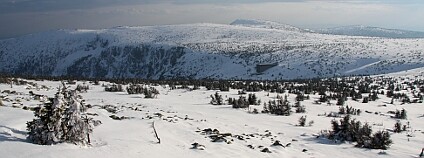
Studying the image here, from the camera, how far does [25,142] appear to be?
1095 centimetres

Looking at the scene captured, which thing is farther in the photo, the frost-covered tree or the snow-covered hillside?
the snow-covered hillside

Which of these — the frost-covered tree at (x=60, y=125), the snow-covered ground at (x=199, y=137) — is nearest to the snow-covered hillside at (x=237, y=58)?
the snow-covered ground at (x=199, y=137)

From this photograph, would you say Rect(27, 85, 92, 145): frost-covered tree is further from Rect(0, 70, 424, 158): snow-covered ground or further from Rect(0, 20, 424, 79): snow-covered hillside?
Rect(0, 20, 424, 79): snow-covered hillside

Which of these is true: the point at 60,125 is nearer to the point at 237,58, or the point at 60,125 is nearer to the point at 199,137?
the point at 199,137

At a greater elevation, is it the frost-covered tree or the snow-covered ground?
the frost-covered tree

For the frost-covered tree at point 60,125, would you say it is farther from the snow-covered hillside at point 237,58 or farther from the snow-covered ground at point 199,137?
the snow-covered hillside at point 237,58

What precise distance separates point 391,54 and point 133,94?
3177 inches

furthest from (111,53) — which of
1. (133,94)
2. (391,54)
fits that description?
(133,94)

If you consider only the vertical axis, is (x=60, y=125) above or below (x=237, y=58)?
above

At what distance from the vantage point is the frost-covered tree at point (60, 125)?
1110 centimetres

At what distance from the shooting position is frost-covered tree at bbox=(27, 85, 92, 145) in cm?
1110

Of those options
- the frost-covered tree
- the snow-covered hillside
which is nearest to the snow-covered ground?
the frost-covered tree

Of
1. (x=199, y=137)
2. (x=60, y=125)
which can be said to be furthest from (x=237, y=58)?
(x=60, y=125)

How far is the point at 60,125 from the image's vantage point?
11.3 metres
